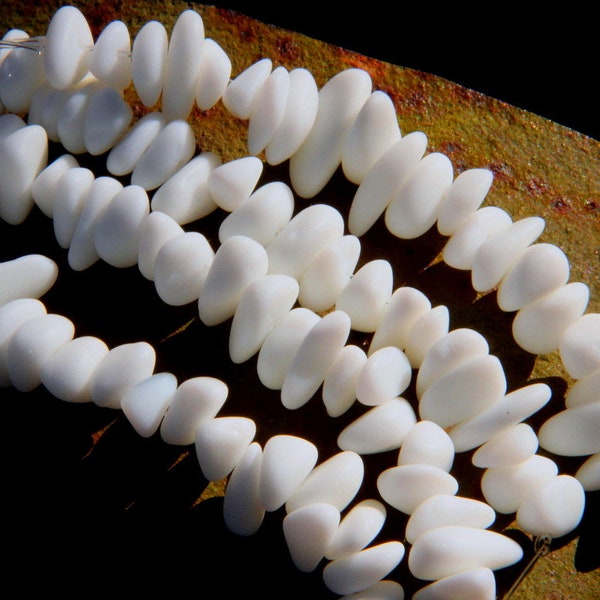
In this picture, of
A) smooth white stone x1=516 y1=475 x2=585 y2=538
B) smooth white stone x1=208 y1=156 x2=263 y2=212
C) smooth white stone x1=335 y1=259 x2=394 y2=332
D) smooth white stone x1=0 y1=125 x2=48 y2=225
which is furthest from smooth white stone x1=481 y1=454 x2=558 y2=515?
smooth white stone x1=0 y1=125 x2=48 y2=225

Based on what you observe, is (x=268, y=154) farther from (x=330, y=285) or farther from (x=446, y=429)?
(x=446, y=429)

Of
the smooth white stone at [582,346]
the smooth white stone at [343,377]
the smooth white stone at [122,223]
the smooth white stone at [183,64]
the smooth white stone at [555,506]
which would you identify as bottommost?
the smooth white stone at [122,223]

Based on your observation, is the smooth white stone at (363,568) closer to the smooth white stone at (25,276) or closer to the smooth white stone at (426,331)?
the smooth white stone at (426,331)

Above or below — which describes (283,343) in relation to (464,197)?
below

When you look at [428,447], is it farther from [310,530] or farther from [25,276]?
[25,276]

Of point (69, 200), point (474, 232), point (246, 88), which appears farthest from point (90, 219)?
point (474, 232)

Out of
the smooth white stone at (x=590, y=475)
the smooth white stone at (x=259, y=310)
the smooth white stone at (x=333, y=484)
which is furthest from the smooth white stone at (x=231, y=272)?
the smooth white stone at (x=590, y=475)
